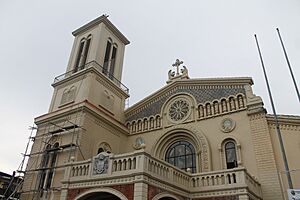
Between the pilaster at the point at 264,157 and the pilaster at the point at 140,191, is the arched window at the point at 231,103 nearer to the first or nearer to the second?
the pilaster at the point at 264,157

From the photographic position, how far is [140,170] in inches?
442

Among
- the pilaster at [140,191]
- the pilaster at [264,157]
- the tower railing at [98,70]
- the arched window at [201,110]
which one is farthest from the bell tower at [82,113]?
the pilaster at [264,157]

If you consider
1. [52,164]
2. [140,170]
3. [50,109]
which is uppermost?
[50,109]

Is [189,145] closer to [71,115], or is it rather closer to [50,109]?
[71,115]

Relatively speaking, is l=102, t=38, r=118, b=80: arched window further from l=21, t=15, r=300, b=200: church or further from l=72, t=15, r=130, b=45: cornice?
l=72, t=15, r=130, b=45: cornice

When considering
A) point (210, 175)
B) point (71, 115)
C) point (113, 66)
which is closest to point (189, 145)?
point (210, 175)

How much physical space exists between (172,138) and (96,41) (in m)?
10.2

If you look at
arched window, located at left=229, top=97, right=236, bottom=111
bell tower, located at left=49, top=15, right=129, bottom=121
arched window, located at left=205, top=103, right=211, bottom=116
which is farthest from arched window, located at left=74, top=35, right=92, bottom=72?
arched window, located at left=229, top=97, right=236, bottom=111

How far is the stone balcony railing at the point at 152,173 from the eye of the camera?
1173 centimetres

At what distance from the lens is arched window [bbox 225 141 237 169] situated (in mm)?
16234

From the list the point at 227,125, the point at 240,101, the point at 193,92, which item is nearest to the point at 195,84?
the point at 193,92

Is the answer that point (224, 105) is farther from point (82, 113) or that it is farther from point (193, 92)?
point (82, 113)

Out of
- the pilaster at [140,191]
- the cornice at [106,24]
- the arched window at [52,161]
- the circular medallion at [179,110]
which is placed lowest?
the pilaster at [140,191]

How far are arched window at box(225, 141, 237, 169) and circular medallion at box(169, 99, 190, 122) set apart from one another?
3.65 metres
